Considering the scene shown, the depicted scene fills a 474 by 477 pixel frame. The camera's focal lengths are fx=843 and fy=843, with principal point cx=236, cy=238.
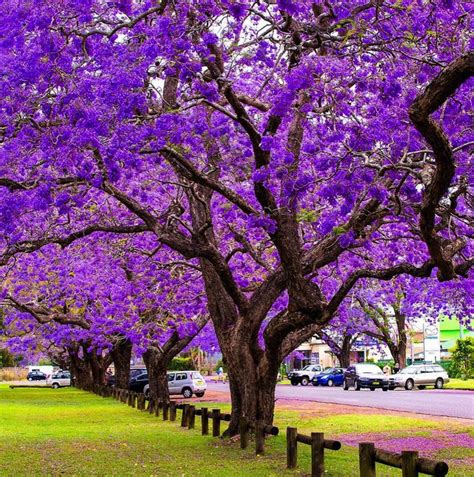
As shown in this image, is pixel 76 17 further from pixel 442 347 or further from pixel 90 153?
pixel 442 347

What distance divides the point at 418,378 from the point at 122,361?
657 inches

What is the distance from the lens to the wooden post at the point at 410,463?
855 centimetres

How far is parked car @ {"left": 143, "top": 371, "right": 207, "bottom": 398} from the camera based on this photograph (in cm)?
4284

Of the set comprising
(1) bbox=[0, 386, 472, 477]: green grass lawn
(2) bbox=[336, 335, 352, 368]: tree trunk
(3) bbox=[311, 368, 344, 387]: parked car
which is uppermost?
(2) bbox=[336, 335, 352, 368]: tree trunk

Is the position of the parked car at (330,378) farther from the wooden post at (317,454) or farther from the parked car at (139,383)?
the wooden post at (317,454)

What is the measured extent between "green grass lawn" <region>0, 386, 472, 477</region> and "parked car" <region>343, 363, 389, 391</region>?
2060 centimetres

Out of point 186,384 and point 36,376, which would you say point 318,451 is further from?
point 36,376

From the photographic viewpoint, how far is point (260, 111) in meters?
15.7

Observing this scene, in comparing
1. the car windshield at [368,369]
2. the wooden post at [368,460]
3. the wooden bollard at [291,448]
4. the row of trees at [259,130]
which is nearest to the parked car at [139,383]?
the car windshield at [368,369]

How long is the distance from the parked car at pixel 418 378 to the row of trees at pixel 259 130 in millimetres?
28230

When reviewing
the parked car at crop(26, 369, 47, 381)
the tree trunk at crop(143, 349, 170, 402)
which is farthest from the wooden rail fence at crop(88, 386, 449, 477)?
the parked car at crop(26, 369, 47, 381)

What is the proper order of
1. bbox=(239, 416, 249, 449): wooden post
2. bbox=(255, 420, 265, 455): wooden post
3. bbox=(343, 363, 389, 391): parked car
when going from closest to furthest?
bbox=(255, 420, 265, 455): wooden post, bbox=(239, 416, 249, 449): wooden post, bbox=(343, 363, 389, 391): parked car

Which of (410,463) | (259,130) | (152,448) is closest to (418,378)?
(152,448)

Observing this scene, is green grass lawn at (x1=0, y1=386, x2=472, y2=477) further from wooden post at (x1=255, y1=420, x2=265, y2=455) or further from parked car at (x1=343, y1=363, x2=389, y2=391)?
parked car at (x1=343, y1=363, x2=389, y2=391)
